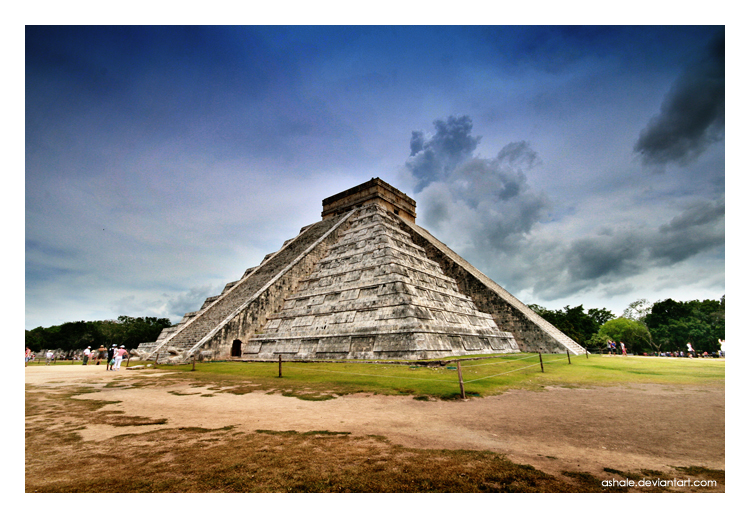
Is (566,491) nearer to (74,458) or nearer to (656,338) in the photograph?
(74,458)

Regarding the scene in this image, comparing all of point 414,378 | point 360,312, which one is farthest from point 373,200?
point 414,378

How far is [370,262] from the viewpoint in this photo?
15.7 m

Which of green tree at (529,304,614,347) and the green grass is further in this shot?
green tree at (529,304,614,347)

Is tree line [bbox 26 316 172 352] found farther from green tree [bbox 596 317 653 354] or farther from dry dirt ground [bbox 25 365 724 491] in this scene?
green tree [bbox 596 317 653 354]

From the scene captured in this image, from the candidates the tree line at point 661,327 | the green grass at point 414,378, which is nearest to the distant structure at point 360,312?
the green grass at point 414,378

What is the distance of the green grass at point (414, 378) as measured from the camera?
6.98 meters

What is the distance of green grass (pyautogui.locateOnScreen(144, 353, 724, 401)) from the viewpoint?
698 cm

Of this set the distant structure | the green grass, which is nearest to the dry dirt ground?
the green grass

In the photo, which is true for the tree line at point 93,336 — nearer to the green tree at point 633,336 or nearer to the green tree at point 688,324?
the green tree at point 633,336

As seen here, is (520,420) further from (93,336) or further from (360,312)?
(93,336)

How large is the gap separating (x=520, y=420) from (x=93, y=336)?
58.9 m

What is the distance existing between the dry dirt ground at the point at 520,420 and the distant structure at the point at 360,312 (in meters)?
5.35

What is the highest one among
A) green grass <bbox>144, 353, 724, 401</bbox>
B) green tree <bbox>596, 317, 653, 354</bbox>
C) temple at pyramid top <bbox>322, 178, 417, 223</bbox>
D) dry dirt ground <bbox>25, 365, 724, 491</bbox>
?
temple at pyramid top <bbox>322, 178, 417, 223</bbox>

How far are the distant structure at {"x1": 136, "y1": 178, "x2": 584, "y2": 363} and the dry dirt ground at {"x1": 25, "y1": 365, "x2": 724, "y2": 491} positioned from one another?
5.35 meters
